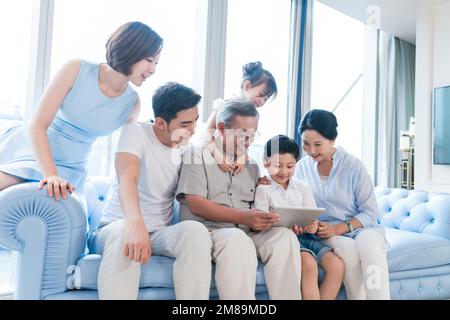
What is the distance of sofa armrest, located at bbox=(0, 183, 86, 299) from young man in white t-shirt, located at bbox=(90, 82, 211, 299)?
0.13 m

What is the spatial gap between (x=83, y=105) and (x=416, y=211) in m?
1.73

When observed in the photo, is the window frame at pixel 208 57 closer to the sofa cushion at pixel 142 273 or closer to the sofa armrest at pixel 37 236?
the sofa armrest at pixel 37 236

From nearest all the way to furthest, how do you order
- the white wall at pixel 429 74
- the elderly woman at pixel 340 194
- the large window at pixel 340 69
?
1. the elderly woman at pixel 340 194
2. the white wall at pixel 429 74
3. the large window at pixel 340 69

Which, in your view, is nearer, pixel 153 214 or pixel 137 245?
pixel 137 245

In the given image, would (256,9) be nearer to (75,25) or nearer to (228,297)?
(75,25)

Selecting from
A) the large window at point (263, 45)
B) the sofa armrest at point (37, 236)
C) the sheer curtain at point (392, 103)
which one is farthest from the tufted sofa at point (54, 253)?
the sheer curtain at point (392, 103)

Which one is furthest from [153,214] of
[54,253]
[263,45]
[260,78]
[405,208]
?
[263,45]

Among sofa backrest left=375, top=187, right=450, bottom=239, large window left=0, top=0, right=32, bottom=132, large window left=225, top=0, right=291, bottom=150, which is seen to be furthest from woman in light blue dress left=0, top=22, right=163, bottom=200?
sofa backrest left=375, top=187, right=450, bottom=239

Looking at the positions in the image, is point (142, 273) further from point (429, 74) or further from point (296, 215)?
point (429, 74)

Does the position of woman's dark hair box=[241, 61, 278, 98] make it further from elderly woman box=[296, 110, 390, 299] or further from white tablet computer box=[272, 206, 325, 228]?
white tablet computer box=[272, 206, 325, 228]

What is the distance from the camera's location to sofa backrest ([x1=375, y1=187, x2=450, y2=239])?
1.82 metres

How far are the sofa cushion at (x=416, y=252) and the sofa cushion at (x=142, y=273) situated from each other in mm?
802

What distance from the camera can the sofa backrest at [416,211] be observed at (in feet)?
5.98

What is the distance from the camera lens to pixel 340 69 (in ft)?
11.8
